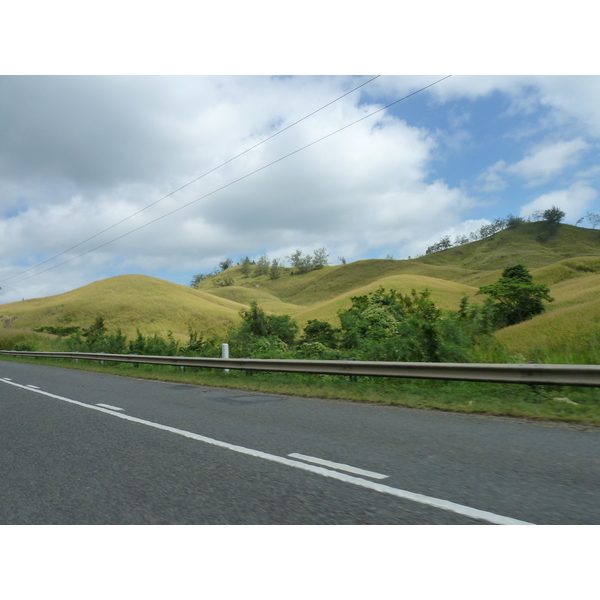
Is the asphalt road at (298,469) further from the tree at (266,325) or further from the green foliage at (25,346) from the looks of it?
the green foliage at (25,346)

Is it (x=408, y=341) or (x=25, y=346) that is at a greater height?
(x=25, y=346)

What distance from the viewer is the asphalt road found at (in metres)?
3.35

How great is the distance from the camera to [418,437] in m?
5.60

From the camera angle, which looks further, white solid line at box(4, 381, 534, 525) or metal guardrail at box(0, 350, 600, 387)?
metal guardrail at box(0, 350, 600, 387)

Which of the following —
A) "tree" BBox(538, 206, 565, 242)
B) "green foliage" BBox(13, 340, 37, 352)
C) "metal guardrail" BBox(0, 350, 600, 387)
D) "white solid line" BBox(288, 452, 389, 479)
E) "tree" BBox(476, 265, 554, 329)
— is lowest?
"white solid line" BBox(288, 452, 389, 479)

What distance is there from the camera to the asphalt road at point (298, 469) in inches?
132

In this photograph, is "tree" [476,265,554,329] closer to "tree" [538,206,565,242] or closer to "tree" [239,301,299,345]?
"tree" [239,301,299,345]

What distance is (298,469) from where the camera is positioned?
4.40 metres

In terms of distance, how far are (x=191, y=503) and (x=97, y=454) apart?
2.26 metres

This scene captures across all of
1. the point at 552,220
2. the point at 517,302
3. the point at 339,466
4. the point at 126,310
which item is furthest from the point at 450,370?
the point at 552,220

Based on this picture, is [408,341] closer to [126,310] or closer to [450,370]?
[450,370]

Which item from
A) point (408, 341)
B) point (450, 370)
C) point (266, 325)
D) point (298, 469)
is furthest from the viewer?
point (266, 325)

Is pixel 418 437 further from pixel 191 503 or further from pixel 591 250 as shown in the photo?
pixel 591 250

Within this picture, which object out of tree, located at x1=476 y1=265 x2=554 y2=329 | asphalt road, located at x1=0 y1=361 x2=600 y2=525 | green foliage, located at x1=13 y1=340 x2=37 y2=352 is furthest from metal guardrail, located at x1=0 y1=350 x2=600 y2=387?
green foliage, located at x1=13 y1=340 x2=37 y2=352
